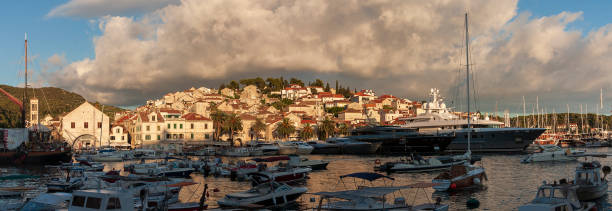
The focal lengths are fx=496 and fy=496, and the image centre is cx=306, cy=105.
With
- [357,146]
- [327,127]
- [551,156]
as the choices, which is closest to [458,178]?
[551,156]

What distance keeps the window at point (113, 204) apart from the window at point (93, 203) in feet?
1.26

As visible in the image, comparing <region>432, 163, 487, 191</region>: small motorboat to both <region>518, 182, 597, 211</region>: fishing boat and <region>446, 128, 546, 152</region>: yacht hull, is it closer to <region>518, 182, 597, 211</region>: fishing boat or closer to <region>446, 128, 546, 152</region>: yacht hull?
<region>518, 182, 597, 211</region>: fishing boat

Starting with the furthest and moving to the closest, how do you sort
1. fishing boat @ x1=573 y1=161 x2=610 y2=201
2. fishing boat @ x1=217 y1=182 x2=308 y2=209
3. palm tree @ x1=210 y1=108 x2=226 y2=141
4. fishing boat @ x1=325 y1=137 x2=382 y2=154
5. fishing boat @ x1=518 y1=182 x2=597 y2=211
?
palm tree @ x1=210 y1=108 x2=226 y2=141, fishing boat @ x1=325 y1=137 x2=382 y2=154, fishing boat @ x1=573 y1=161 x2=610 y2=201, fishing boat @ x1=217 y1=182 x2=308 y2=209, fishing boat @ x1=518 y1=182 x2=597 y2=211

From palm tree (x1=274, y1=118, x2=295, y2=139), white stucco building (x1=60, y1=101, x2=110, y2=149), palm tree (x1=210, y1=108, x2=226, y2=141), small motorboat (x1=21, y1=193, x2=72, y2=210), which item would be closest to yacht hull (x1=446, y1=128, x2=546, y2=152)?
palm tree (x1=274, y1=118, x2=295, y2=139)

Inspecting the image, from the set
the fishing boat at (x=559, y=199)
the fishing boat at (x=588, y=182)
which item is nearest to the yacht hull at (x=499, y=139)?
the fishing boat at (x=588, y=182)

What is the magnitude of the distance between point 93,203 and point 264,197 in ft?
40.2

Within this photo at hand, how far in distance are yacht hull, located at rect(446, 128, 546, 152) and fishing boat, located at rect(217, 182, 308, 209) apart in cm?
6799

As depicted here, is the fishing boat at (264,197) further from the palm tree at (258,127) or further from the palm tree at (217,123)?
the palm tree at (258,127)

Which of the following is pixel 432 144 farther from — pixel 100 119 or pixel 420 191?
pixel 100 119

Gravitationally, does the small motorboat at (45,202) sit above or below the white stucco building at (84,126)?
below

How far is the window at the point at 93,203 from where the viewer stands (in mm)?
20250

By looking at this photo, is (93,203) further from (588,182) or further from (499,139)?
(499,139)

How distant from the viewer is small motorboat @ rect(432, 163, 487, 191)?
37.7m

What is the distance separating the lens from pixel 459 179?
1515 inches
